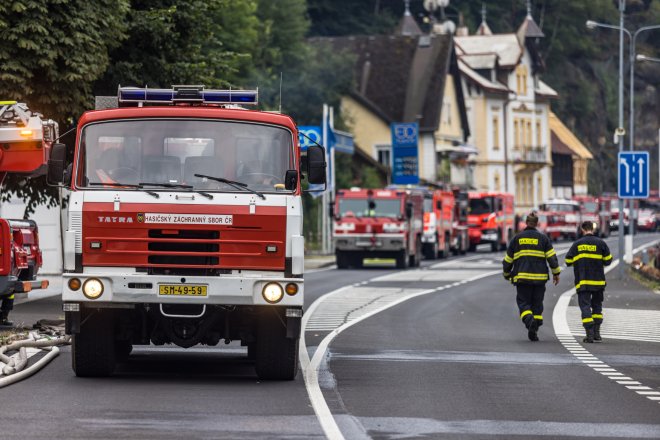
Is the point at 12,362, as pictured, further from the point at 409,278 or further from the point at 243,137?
the point at 409,278

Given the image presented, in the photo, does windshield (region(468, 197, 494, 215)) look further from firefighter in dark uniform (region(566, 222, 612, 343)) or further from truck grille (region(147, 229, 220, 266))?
truck grille (region(147, 229, 220, 266))

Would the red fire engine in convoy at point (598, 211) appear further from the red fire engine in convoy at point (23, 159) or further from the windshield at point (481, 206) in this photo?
the red fire engine in convoy at point (23, 159)

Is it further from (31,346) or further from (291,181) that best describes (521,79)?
(291,181)

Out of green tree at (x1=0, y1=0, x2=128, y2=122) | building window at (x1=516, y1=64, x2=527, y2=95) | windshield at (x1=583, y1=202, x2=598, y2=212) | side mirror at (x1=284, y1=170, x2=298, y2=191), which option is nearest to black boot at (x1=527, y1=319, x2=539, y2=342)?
side mirror at (x1=284, y1=170, x2=298, y2=191)

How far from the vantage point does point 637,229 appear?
11300cm

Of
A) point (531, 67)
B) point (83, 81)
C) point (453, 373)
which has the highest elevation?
point (531, 67)

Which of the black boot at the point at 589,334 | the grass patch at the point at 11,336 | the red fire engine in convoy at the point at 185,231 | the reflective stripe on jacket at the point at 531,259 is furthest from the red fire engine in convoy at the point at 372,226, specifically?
the red fire engine in convoy at the point at 185,231

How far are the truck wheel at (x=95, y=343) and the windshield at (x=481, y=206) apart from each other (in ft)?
189

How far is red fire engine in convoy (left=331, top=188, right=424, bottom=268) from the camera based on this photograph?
168ft

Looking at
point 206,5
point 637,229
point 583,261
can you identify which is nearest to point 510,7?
point 637,229

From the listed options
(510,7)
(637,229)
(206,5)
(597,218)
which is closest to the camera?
(206,5)

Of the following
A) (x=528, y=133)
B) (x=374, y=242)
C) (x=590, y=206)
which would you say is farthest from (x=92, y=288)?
(x=528, y=133)

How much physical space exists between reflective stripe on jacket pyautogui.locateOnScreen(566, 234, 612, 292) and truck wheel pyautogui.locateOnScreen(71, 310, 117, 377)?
28.6 ft

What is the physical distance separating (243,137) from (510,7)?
367 ft
